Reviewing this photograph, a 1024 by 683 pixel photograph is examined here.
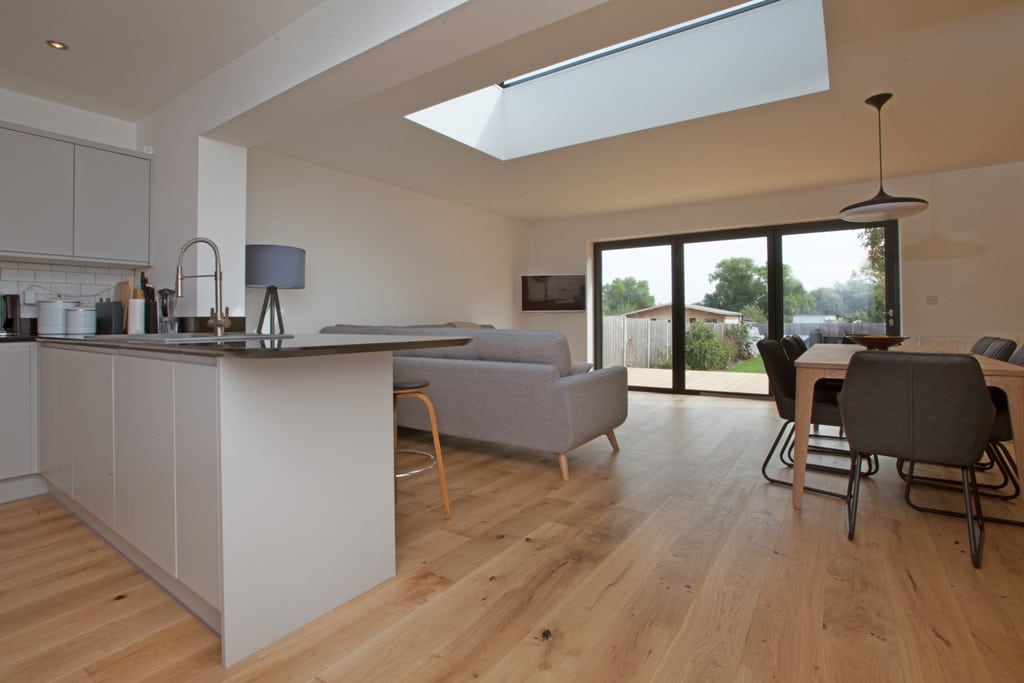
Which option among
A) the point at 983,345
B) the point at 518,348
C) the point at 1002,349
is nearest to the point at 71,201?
the point at 518,348

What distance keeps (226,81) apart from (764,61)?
340 cm

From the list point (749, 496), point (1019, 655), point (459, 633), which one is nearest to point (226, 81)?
point (459, 633)

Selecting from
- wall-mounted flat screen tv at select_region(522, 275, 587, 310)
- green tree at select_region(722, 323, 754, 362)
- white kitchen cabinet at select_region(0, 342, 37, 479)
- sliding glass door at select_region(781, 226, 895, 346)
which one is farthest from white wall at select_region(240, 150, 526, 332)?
sliding glass door at select_region(781, 226, 895, 346)

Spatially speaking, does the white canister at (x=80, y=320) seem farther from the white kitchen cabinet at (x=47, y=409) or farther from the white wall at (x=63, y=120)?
the white wall at (x=63, y=120)

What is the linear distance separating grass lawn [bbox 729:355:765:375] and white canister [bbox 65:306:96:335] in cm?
632

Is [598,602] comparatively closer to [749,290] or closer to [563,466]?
[563,466]

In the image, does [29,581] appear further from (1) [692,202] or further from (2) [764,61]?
(1) [692,202]

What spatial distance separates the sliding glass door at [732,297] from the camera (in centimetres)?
546

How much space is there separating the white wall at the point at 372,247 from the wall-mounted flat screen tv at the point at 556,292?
0.42 metres

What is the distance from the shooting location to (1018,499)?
8.43 ft

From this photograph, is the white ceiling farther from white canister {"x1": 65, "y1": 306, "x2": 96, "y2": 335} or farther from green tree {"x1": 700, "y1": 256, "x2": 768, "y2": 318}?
white canister {"x1": 65, "y1": 306, "x2": 96, "y2": 335}

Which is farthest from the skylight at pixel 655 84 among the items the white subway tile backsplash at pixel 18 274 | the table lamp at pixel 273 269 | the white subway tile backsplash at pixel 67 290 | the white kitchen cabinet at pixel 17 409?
the white kitchen cabinet at pixel 17 409

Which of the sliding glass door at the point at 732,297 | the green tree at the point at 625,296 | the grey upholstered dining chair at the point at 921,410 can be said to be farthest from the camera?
the green tree at the point at 625,296

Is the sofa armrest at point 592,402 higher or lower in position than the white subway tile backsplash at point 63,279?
lower
